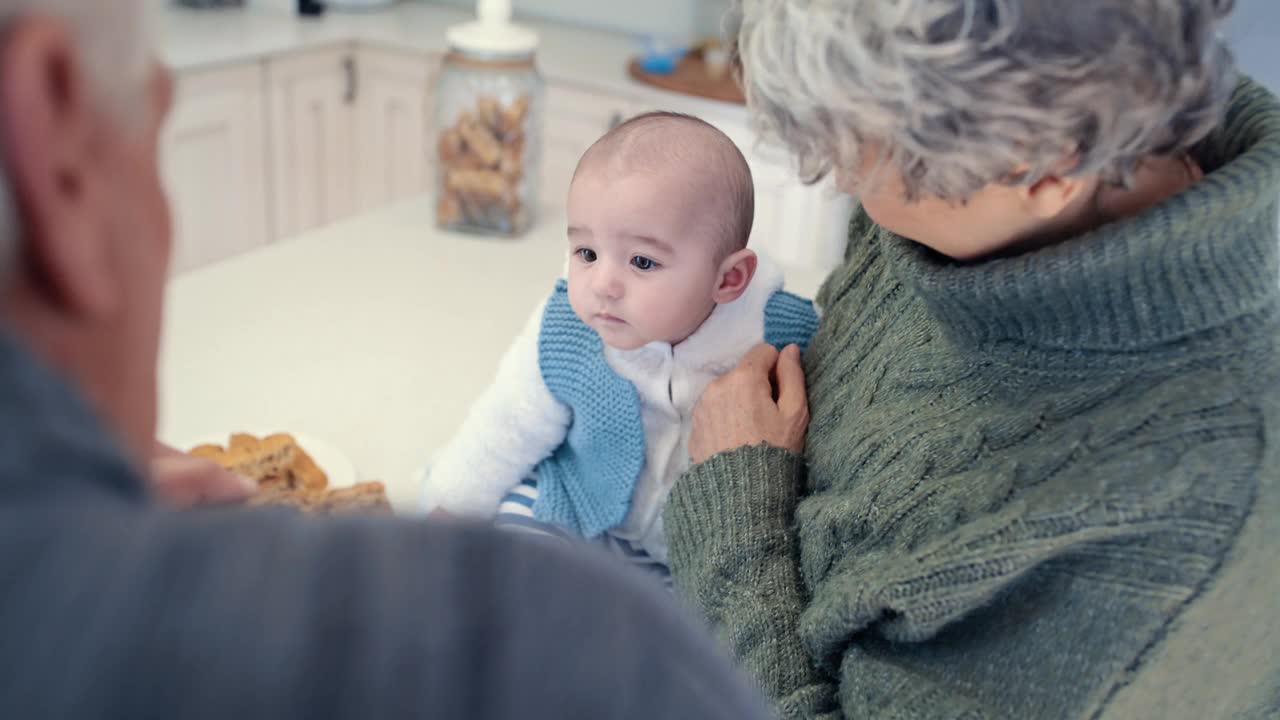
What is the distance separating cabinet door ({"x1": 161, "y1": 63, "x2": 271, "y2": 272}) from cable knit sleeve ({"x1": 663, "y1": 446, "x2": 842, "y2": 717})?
6.89 ft

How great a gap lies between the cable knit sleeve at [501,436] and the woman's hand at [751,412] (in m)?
0.18

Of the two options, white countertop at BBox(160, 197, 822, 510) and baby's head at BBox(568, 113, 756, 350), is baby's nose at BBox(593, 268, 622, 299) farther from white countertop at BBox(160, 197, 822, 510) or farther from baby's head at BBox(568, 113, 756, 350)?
white countertop at BBox(160, 197, 822, 510)

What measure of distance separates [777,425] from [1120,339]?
35 centimetres

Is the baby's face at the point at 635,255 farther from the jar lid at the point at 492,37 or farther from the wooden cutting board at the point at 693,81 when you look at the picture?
A: the wooden cutting board at the point at 693,81

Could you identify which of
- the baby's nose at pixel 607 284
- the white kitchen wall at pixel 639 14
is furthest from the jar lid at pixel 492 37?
the white kitchen wall at pixel 639 14

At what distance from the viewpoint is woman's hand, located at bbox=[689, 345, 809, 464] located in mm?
1002

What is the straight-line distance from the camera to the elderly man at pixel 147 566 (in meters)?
0.29

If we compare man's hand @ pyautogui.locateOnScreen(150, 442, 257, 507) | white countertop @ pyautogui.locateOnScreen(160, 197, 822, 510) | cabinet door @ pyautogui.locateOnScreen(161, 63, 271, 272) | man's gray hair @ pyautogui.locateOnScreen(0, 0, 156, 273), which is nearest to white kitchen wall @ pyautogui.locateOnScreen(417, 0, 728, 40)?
cabinet door @ pyautogui.locateOnScreen(161, 63, 271, 272)

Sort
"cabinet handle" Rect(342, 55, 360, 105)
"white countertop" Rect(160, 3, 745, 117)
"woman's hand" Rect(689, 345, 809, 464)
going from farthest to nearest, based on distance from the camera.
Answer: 1. "cabinet handle" Rect(342, 55, 360, 105)
2. "white countertop" Rect(160, 3, 745, 117)
3. "woman's hand" Rect(689, 345, 809, 464)

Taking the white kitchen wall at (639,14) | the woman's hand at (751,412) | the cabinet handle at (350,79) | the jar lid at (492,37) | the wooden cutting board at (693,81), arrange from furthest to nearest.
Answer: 1. the white kitchen wall at (639,14)
2. the cabinet handle at (350,79)
3. the wooden cutting board at (693,81)
4. the jar lid at (492,37)
5. the woman's hand at (751,412)

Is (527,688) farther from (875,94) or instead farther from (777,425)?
(777,425)

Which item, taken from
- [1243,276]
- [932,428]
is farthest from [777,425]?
[1243,276]

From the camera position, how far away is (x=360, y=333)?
1.46 metres

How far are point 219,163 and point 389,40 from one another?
0.58 metres
